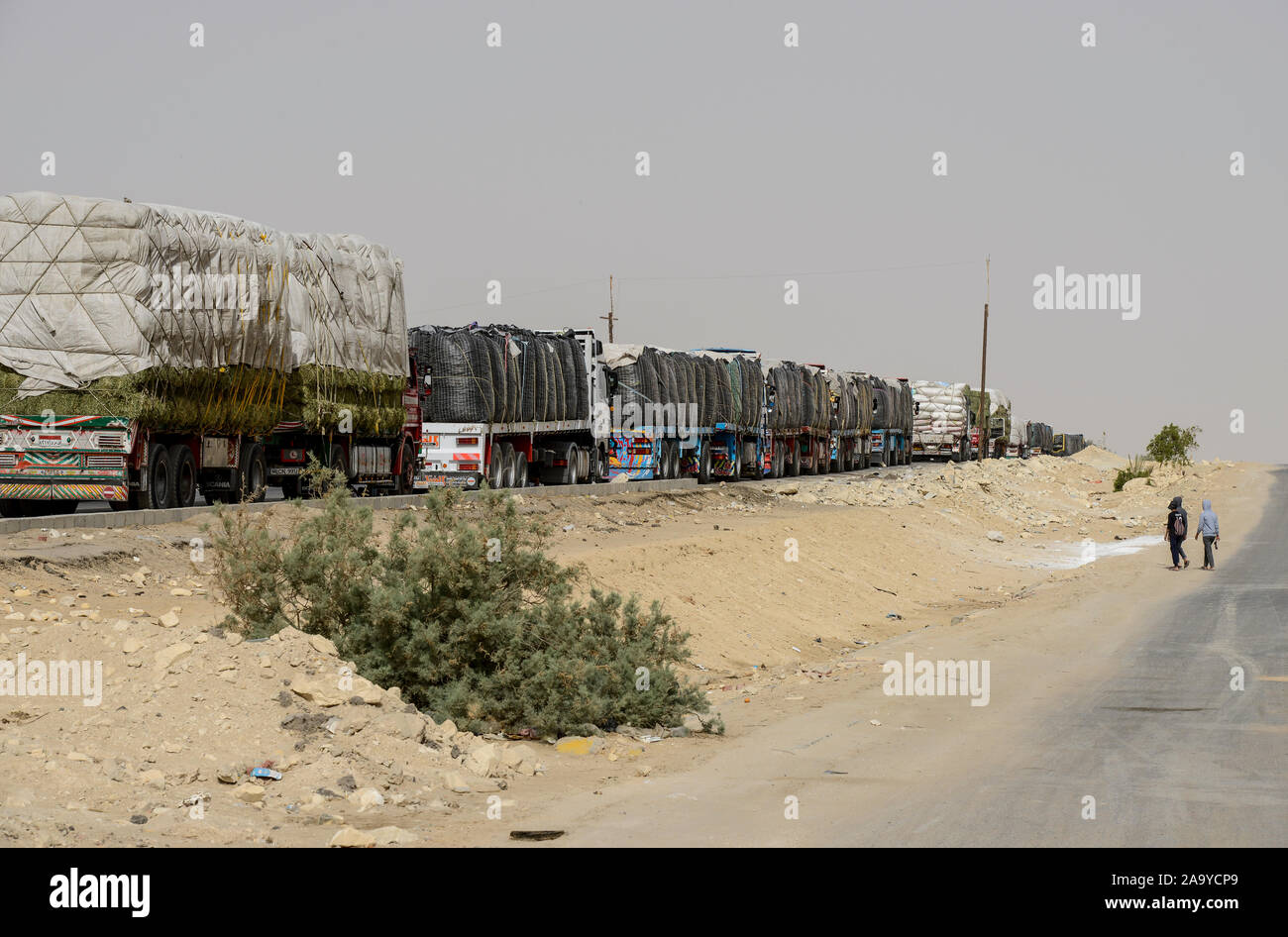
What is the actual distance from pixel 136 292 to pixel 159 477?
100 inches

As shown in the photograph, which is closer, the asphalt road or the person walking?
the asphalt road

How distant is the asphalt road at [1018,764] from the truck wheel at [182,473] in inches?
397

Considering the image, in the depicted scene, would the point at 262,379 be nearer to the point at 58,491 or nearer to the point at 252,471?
the point at 252,471

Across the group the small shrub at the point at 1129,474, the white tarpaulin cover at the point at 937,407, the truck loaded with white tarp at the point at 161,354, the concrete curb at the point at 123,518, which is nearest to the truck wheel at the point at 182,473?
the truck loaded with white tarp at the point at 161,354

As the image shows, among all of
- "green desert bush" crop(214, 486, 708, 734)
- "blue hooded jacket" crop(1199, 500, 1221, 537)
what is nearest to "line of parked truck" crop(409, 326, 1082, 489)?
"green desert bush" crop(214, 486, 708, 734)

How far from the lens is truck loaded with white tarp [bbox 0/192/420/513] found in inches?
711

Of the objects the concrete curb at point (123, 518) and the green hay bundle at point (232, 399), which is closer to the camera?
the concrete curb at point (123, 518)

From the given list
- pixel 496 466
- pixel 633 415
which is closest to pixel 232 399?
pixel 496 466

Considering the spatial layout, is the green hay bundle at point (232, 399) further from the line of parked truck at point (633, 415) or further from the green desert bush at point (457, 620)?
the green desert bush at point (457, 620)

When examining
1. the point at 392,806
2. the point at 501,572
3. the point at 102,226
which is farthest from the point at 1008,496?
the point at 392,806

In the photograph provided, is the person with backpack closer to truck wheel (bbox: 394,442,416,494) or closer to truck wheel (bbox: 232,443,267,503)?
truck wheel (bbox: 394,442,416,494)

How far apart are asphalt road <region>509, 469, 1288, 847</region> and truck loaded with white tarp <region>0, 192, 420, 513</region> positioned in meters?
8.90

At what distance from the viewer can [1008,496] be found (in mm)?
45969

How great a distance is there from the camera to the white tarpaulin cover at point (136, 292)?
60.1 feet
